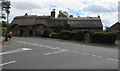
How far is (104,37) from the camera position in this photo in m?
26.8

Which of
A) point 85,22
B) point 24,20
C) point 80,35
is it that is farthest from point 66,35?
point 24,20

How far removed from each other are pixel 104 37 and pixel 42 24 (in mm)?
31452

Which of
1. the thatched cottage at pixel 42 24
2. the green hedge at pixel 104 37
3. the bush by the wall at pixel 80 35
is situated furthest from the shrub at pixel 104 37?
the thatched cottage at pixel 42 24

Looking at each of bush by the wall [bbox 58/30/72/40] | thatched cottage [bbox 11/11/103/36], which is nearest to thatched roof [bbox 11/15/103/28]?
thatched cottage [bbox 11/11/103/36]

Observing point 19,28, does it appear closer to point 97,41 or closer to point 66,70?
point 97,41

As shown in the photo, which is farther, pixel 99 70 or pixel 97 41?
pixel 97 41

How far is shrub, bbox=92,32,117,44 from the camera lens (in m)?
25.9

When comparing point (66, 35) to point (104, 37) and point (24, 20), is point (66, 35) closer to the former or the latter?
point (104, 37)

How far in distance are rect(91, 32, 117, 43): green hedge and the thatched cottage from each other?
25157 mm

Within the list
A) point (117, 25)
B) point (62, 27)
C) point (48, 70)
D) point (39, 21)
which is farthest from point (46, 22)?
point (48, 70)

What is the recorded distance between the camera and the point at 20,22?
195 feet

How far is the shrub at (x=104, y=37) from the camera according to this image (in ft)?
84.9

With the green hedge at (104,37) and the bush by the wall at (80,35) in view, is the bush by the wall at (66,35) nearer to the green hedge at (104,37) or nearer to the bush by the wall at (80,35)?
the bush by the wall at (80,35)

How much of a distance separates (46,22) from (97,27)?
16.0 m
